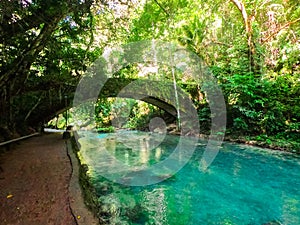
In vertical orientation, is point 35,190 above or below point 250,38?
below

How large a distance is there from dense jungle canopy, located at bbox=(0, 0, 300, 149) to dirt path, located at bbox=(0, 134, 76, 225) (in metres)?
2.57

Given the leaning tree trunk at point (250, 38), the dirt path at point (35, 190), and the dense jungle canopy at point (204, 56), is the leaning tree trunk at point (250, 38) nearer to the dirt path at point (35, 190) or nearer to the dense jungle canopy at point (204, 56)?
the dense jungle canopy at point (204, 56)

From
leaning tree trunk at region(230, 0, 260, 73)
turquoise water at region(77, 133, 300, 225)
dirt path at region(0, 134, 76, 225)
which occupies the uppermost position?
leaning tree trunk at region(230, 0, 260, 73)

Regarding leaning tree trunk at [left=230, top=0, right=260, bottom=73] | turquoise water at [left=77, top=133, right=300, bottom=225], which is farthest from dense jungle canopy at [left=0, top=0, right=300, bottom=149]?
turquoise water at [left=77, top=133, right=300, bottom=225]

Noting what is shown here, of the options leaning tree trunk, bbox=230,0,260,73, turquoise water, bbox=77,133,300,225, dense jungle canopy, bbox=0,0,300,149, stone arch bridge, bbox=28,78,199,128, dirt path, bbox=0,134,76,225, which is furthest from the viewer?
stone arch bridge, bbox=28,78,199,128

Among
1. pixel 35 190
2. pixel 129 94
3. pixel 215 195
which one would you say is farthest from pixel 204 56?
pixel 35 190

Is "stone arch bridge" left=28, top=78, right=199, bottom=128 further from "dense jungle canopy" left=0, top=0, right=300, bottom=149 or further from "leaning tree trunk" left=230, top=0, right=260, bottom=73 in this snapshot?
"leaning tree trunk" left=230, top=0, right=260, bottom=73

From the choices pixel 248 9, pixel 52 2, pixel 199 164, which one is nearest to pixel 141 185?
pixel 199 164

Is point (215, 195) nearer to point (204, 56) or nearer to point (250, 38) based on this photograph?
point (250, 38)

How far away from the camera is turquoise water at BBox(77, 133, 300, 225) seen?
10.0 feet

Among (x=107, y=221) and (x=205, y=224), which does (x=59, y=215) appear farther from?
(x=205, y=224)

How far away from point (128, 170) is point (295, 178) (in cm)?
389

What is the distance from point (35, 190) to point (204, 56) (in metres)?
10.7

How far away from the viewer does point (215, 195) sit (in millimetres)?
3871
